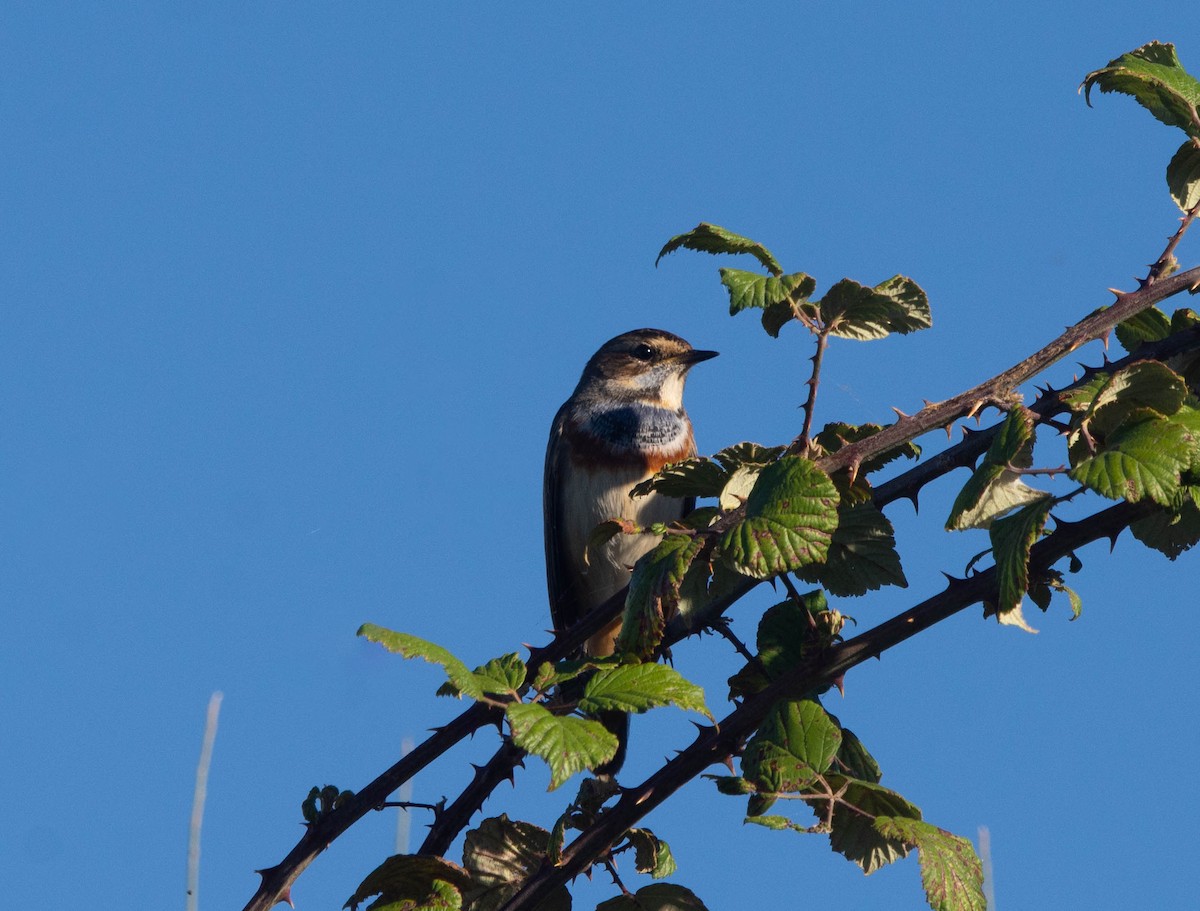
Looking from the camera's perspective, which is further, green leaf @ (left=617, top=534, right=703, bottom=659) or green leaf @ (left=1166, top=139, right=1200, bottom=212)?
green leaf @ (left=1166, top=139, right=1200, bottom=212)

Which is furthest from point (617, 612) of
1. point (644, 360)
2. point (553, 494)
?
point (644, 360)

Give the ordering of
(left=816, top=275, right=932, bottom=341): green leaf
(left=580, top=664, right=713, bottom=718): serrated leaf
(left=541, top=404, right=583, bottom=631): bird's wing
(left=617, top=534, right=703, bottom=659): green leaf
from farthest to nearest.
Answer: (left=541, top=404, right=583, bottom=631): bird's wing, (left=816, top=275, right=932, bottom=341): green leaf, (left=617, top=534, right=703, bottom=659): green leaf, (left=580, top=664, right=713, bottom=718): serrated leaf

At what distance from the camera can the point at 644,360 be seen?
884 cm

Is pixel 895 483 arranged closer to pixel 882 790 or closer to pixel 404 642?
pixel 882 790

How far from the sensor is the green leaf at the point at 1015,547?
106 inches

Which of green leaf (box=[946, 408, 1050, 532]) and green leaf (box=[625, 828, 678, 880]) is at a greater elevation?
green leaf (box=[946, 408, 1050, 532])

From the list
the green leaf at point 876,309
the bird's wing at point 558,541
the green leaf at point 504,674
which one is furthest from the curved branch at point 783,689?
the bird's wing at point 558,541

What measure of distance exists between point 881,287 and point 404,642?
4.56ft

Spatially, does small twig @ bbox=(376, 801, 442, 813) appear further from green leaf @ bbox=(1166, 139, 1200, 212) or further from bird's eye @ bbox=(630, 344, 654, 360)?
bird's eye @ bbox=(630, 344, 654, 360)

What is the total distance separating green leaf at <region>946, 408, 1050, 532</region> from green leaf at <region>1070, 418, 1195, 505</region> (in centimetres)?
13

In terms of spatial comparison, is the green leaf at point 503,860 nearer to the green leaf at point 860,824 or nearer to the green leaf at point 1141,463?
the green leaf at point 860,824

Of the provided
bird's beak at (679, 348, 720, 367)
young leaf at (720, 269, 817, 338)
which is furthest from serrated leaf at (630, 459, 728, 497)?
bird's beak at (679, 348, 720, 367)

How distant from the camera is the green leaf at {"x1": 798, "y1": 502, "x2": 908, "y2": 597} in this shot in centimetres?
328

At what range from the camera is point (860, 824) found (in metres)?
3.02
